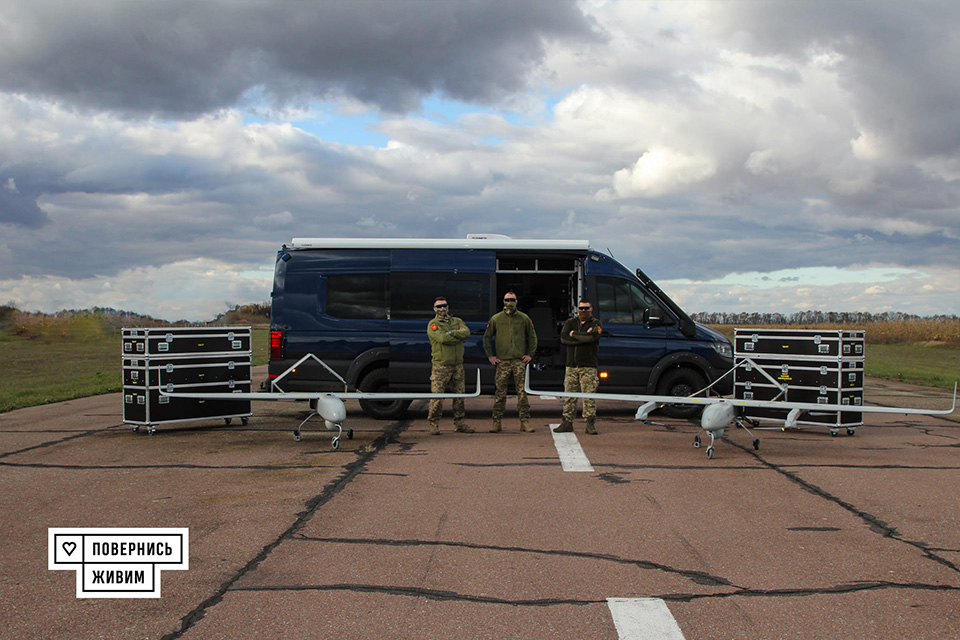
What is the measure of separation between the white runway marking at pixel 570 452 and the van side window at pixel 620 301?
86.5 inches

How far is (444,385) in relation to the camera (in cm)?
987

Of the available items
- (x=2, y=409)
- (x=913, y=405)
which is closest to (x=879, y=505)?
(x=913, y=405)

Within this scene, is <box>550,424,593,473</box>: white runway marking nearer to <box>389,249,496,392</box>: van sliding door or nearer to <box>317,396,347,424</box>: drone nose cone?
<box>389,249,496,392</box>: van sliding door

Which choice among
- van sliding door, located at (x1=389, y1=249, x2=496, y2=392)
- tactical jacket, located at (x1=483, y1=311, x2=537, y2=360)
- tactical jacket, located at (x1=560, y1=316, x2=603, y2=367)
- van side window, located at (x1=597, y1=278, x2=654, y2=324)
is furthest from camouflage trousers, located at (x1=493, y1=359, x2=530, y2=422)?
van side window, located at (x1=597, y1=278, x2=654, y2=324)

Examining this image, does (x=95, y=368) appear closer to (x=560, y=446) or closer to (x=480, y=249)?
(x=480, y=249)

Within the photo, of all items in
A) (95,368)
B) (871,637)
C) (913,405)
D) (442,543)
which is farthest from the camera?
(95,368)

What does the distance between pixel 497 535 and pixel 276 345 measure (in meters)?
6.70

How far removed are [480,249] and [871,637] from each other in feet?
27.6

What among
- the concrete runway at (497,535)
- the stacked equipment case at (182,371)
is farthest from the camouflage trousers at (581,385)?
the stacked equipment case at (182,371)

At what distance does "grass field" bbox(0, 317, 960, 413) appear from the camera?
54.8ft

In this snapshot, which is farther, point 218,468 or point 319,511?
point 218,468

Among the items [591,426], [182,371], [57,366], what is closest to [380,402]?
[182,371]

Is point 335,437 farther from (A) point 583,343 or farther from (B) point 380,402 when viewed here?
(A) point 583,343

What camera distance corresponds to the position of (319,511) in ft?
18.6
